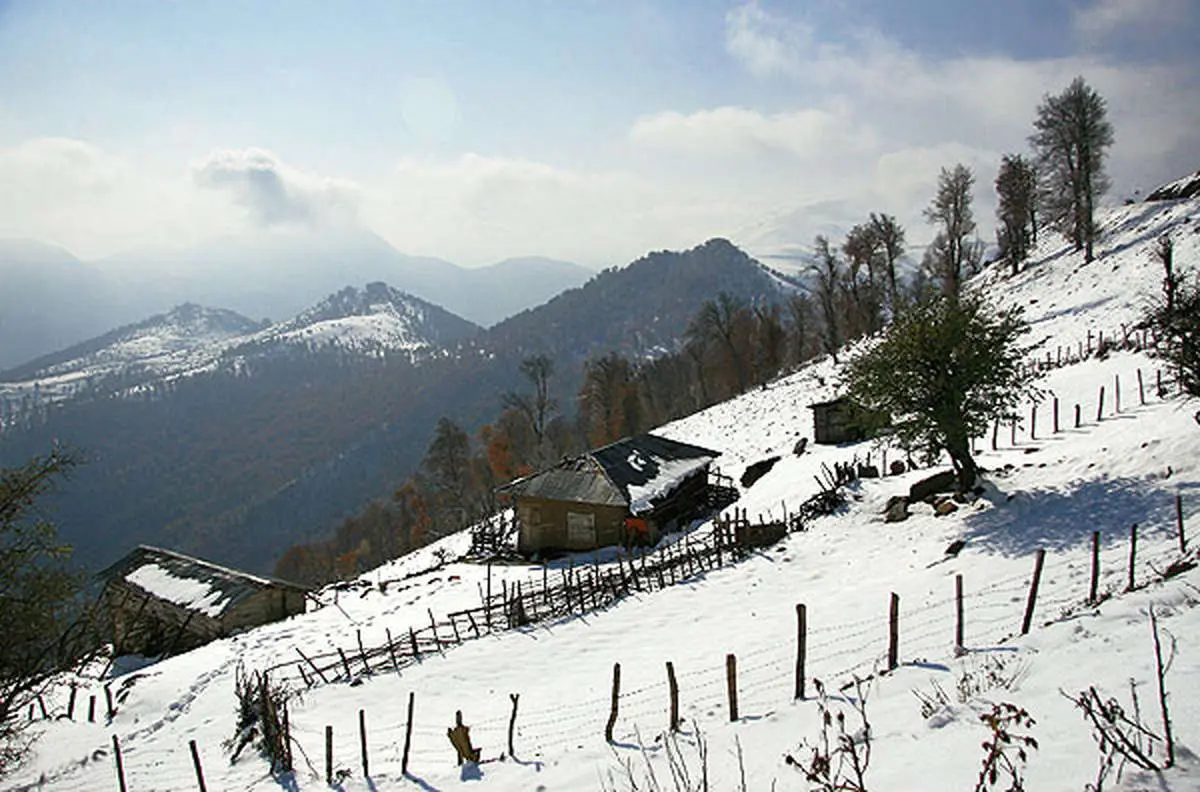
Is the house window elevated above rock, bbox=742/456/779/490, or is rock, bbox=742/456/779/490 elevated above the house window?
rock, bbox=742/456/779/490

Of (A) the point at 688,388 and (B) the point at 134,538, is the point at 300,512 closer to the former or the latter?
(B) the point at 134,538

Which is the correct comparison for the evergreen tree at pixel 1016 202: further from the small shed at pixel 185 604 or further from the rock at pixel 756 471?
the small shed at pixel 185 604

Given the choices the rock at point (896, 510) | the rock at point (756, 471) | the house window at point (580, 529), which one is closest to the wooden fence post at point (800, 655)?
the rock at point (896, 510)

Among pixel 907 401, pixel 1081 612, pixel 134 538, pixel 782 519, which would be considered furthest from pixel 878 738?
pixel 134 538

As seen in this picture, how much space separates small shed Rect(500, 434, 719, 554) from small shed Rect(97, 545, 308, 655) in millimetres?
11672

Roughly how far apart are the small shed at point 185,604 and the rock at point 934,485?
2673 centimetres

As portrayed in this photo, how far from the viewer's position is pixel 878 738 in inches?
291

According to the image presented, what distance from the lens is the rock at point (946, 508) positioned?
19.6 m

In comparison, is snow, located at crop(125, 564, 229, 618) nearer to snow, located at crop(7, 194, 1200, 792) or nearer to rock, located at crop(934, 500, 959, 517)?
snow, located at crop(7, 194, 1200, 792)

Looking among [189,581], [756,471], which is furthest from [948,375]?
[189,581]

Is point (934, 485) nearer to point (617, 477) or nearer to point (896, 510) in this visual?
point (896, 510)

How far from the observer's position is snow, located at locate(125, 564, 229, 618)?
28.3 meters

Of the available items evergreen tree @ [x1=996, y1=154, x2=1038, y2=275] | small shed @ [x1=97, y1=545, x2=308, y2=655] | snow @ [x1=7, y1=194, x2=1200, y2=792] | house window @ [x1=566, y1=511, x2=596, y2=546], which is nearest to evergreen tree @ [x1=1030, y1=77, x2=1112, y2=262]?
evergreen tree @ [x1=996, y1=154, x2=1038, y2=275]

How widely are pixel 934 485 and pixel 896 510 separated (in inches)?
63.1
